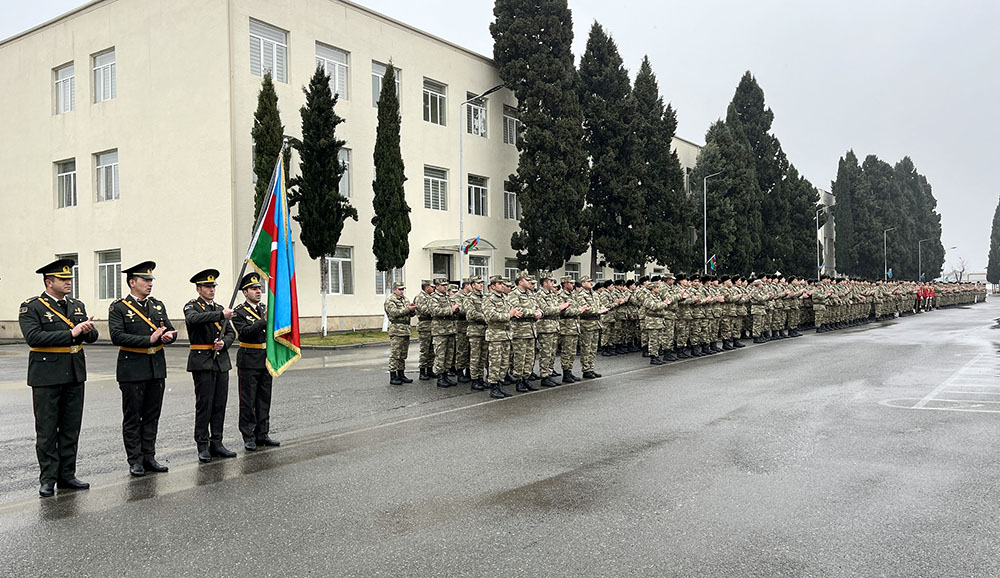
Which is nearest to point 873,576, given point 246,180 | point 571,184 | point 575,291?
point 575,291

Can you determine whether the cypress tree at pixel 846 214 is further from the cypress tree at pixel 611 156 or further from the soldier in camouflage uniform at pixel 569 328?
the soldier in camouflage uniform at pixel 569 328

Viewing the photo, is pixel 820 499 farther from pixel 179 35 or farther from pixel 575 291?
pixel 179 35

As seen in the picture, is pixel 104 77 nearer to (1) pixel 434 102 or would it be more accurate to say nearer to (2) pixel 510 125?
(1) pixel 434 102

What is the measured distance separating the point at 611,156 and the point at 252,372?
1153 inches

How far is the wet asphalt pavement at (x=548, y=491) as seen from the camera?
4.41 meters

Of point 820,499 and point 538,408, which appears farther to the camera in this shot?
point 538,408

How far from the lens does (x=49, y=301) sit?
6273mm

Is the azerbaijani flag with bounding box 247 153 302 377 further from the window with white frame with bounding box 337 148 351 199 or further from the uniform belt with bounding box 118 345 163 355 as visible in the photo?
the window with white frame with bounding box 337 148 351 199

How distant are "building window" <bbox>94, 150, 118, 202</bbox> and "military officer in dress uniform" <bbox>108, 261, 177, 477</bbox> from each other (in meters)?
23.6

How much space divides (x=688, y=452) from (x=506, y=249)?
27.6m

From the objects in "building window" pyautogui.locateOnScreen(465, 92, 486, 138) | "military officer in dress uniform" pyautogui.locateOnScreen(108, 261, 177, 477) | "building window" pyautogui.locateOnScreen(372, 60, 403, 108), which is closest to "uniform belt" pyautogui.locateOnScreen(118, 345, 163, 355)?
"military officer in dress uniform" pyautogui.locateOnScreen(108, 261, 177, 477)

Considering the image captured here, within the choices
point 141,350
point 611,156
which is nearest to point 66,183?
point 611,156

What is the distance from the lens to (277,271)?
25.4 feet

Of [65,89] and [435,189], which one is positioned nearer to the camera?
[65,89]
